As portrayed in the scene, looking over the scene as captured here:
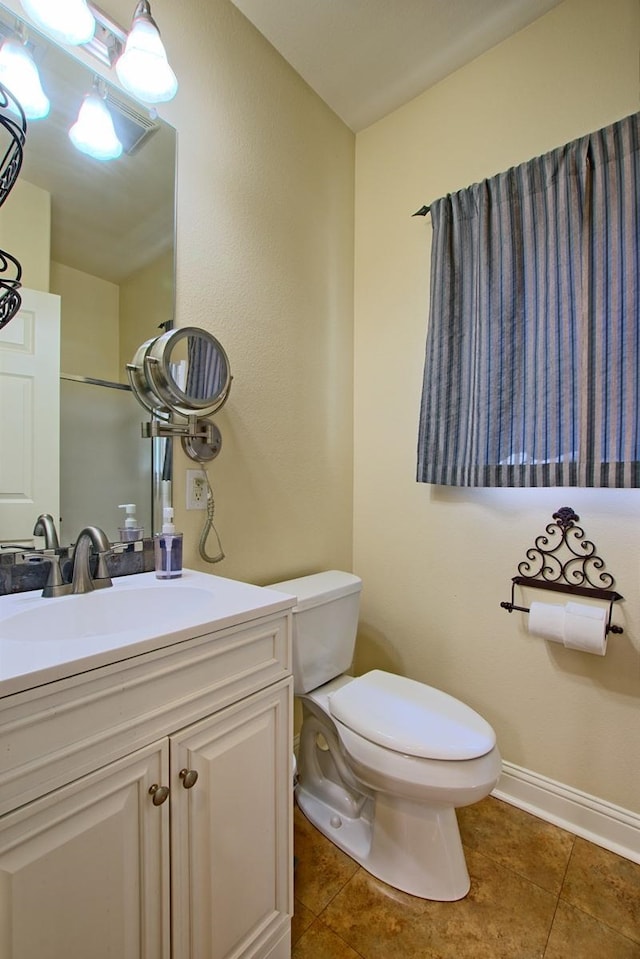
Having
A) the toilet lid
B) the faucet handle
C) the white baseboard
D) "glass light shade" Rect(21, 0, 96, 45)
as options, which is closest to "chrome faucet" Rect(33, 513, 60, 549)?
the faucet handle

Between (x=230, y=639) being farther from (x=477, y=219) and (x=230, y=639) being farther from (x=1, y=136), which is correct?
(x=477, y=219)

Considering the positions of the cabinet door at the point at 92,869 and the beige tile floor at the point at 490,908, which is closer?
the cabinet door at the point at 92,869

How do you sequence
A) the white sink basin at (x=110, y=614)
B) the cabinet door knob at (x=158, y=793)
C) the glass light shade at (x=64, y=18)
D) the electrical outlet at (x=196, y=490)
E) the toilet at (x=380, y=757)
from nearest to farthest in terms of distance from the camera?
the cabinet door knob at (x=158, y=793) → the white sink basin at (x=110, y=614) → the glass light shade at (x=64, y=18) → the toilet at (x=380, y=757) → the electrical outlet at (x=196, y=490)

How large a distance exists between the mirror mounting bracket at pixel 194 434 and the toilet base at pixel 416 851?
3.71 ft

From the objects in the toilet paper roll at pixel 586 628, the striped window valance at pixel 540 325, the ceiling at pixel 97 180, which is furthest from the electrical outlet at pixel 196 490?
the toilet paper roll at pixel 586 628

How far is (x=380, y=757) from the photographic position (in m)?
1.10

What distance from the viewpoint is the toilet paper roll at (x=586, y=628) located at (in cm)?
125

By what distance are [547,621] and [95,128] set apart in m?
1.89

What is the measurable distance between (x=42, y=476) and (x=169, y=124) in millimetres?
1069

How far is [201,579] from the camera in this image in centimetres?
113

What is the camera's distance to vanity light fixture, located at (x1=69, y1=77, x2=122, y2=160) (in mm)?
1081

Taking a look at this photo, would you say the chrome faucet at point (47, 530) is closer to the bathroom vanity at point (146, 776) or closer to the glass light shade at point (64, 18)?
the bathroom vanity at point (146, 776)

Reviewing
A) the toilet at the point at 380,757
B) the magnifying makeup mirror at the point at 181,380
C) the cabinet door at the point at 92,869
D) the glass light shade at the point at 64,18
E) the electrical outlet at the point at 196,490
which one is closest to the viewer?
the cabinet door at the point at 92,869

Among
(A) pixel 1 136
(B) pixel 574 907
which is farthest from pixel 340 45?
(B) pixel 574 907
